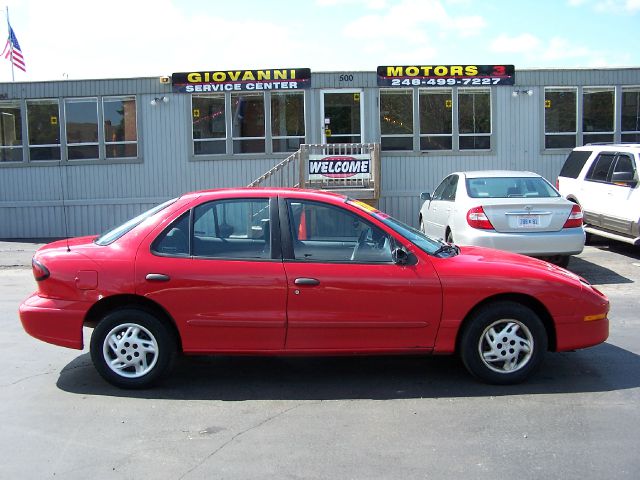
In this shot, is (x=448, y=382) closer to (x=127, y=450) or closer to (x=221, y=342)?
(x=221, y=342)

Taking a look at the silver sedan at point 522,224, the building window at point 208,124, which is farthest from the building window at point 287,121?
the silver sedan at point 522,224

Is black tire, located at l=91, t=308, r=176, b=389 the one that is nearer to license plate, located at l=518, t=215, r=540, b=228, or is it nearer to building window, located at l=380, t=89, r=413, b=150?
license plate, located at l=518, t=215, r=540, b=228

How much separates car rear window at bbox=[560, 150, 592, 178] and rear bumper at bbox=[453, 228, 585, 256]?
13.0 ft

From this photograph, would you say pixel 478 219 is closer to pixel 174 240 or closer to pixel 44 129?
pixel 174 240

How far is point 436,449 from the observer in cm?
424

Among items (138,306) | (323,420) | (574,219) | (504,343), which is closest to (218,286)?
(138,306)

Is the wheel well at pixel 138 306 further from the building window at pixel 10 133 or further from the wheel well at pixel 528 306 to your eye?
the building window at pixel 10 133

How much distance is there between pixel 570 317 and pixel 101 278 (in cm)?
359

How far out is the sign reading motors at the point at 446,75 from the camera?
1623 cm

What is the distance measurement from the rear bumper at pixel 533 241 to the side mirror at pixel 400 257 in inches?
171

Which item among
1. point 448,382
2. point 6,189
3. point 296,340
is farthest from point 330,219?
point 6,189

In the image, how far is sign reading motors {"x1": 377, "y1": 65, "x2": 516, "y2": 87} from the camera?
16.2 m

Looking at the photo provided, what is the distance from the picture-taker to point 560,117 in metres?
16.7

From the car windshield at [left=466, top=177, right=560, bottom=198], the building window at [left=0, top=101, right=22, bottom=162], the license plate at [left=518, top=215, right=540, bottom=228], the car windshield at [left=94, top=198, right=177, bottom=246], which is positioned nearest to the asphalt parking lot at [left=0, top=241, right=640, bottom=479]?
the car windshield at [left=94, top=198, right=177, bottom=246]
